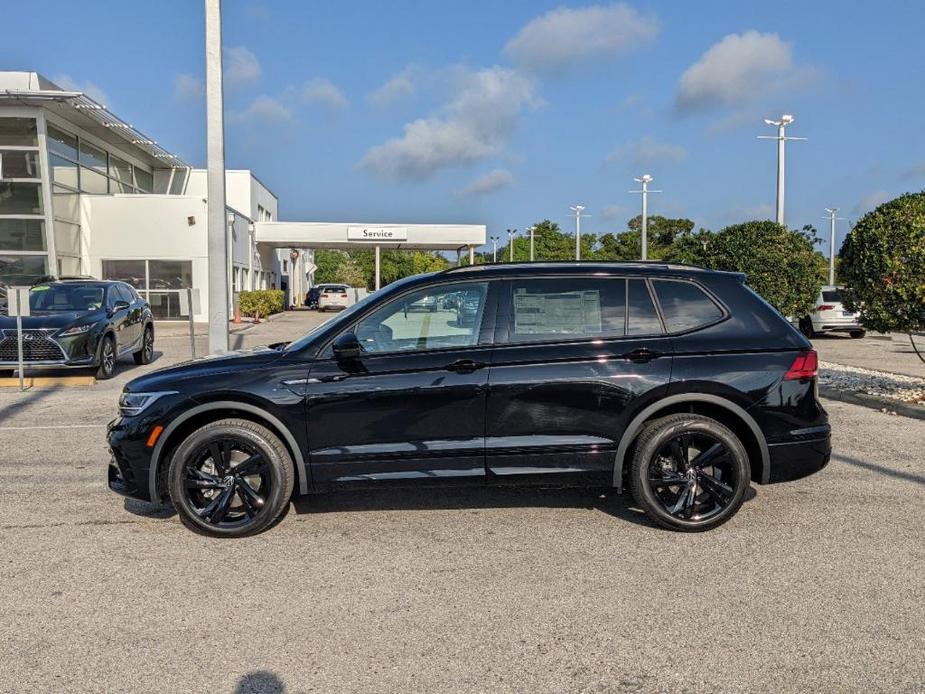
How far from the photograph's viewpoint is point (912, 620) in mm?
3566

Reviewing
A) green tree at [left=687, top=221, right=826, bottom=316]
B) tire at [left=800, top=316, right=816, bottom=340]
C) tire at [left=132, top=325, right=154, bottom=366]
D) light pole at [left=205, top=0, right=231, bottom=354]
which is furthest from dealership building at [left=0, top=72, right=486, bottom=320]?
tire at [left=800, top=316, right=816, bottom=340]

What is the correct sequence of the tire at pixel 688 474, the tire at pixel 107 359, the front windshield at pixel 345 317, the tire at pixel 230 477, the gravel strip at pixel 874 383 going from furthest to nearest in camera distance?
the tire at pixel 107 359, the gravel strip at pixel 874 383, the front windshield at pixel 345 317, the tire at pixel 688 474, the tire at pixel 230 477

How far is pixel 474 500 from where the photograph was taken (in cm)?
552

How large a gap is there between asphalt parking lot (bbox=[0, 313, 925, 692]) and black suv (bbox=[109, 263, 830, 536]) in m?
0.36

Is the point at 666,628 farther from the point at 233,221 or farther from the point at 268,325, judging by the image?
the point at 233,221

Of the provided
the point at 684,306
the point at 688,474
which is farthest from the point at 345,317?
the point at 688,474

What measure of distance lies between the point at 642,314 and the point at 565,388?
0.75m

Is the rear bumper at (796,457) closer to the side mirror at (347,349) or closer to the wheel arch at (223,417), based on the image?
the side mirror at (347,349)

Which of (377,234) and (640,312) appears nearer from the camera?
(640,312)

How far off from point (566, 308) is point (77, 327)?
9648mm

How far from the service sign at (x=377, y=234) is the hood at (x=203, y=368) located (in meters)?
33.3

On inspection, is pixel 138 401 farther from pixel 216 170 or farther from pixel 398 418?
pixel 216 170

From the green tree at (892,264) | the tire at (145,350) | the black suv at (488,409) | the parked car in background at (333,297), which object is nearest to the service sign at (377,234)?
the parked car in background at (333,297)

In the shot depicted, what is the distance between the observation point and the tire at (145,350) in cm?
1466
